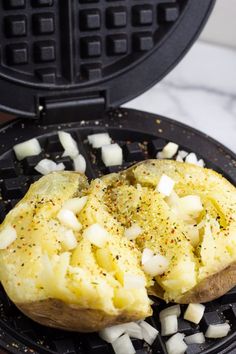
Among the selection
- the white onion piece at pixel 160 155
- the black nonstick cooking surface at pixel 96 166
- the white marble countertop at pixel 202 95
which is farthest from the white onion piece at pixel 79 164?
the white marble countertop at pixel 202 95

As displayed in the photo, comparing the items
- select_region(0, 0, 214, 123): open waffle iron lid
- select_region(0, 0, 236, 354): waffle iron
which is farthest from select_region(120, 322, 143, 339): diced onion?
select_region(0, 0, 214, 123): open waffle iron lid

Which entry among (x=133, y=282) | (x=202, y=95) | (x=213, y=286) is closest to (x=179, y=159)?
(x=213, y=286)

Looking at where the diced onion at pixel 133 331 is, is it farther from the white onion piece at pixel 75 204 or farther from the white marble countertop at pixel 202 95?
the white marble countertop at pixel 202 95

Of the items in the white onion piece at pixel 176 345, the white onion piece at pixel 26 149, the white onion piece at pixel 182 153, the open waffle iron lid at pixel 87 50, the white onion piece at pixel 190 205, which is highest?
the open waffle iron lid at pixel 87 50

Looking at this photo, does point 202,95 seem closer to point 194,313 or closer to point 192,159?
point 192,159

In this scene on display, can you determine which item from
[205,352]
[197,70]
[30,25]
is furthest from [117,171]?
[197,70]
